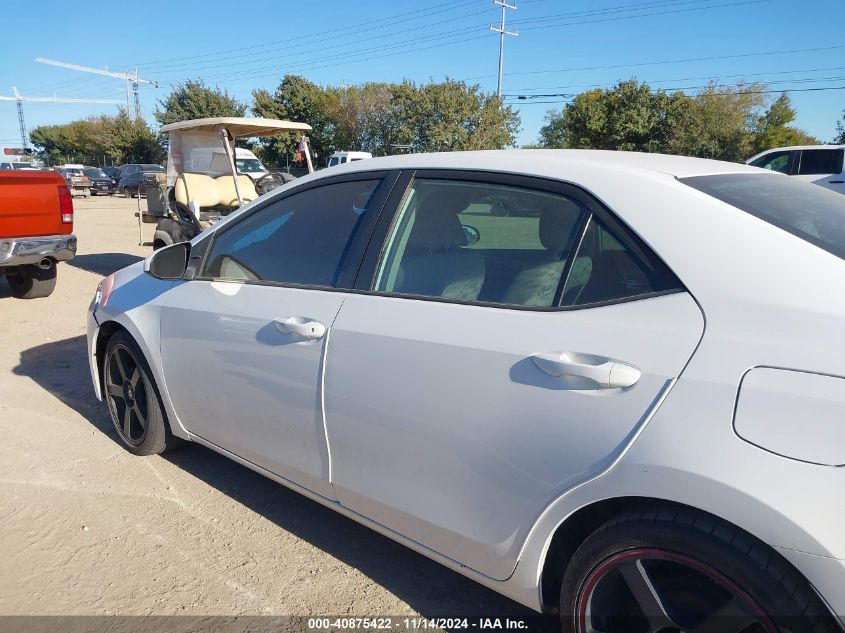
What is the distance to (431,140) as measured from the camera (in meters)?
37.3

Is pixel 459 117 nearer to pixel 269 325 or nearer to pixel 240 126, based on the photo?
pixel 240 126

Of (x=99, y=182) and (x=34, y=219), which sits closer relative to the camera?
(x=34, y=219)

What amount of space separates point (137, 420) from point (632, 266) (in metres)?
2.97

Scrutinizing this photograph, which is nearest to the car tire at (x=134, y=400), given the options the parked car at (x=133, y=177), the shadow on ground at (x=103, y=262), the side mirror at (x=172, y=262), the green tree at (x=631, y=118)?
the side mirror at (x=172, y=262)

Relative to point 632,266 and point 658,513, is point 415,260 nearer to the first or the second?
point 632,266

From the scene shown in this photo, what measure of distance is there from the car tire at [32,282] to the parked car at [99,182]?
32335 millimetres

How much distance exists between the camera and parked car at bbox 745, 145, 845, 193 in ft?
46.2

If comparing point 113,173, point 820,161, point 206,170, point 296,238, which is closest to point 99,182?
point 113,173

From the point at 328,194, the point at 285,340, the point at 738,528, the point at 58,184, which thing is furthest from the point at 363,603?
the point at 58,184

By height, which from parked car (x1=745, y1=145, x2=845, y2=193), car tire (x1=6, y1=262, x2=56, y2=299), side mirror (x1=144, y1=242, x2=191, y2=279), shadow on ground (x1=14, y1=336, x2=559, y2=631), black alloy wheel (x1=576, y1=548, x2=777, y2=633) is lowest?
shadow on ground (x1=14, y1=336, x2=559, y2=631)

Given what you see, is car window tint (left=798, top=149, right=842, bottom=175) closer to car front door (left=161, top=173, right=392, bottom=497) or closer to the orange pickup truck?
the orange pickup truck

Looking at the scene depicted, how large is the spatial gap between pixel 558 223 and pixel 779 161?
15265 mm

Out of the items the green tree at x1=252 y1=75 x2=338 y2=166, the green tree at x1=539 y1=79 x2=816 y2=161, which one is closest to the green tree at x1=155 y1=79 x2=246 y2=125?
the green tree at x1=252 y1=75 x2=338 y2=166

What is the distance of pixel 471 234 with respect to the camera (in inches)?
105
